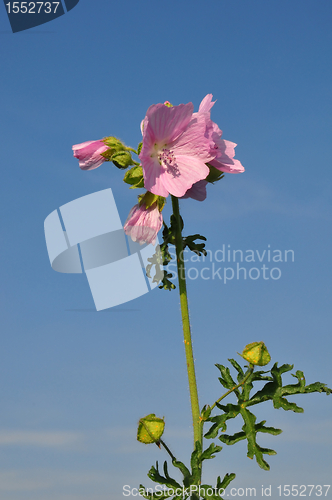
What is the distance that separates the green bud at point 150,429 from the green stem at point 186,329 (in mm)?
199

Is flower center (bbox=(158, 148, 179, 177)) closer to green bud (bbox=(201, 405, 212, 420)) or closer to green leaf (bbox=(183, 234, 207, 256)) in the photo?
green leaf (bbox=(183, 234, 207, 256))

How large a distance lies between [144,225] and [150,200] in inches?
6.4

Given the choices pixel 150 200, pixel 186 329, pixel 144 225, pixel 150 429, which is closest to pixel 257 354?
pixel 186 329

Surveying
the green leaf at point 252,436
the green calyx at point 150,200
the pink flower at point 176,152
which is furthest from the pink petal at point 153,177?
the green leaf at point 252,436

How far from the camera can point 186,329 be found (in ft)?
8.90

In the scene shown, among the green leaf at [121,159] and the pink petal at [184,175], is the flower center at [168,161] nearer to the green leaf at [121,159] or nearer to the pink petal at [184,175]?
the pink petal at [184,175]

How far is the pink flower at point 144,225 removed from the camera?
9.06ft

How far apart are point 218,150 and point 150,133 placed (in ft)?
1.48

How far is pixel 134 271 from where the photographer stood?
409 centimetres

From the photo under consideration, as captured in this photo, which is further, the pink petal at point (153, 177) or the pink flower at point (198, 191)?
the pink flower at point (198, 191)

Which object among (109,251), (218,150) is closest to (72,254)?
(109,251)

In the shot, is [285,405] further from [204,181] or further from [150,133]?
[150,133]

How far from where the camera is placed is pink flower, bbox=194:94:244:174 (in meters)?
2.80

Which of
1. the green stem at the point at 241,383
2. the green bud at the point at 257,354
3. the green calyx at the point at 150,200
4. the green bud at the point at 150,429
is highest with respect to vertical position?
the green calyx at the point at 150,200
